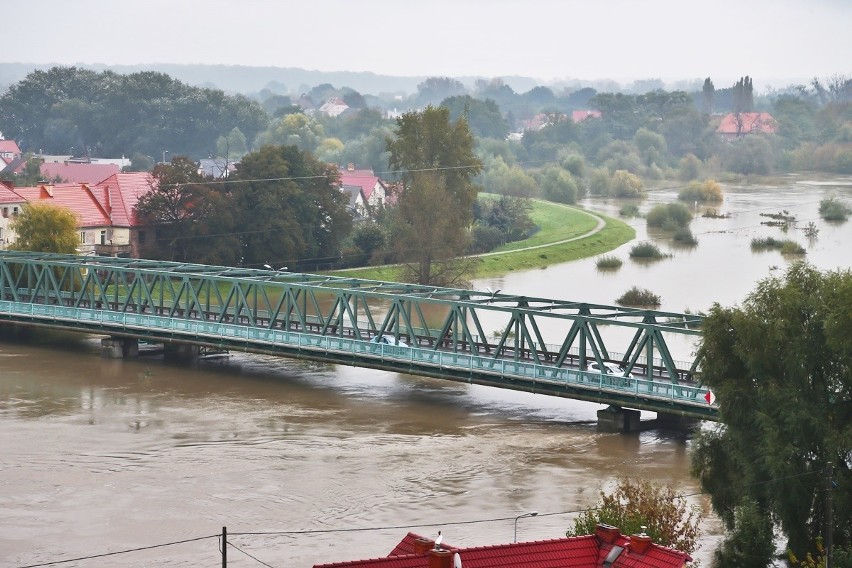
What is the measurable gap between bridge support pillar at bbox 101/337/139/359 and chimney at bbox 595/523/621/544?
117ft

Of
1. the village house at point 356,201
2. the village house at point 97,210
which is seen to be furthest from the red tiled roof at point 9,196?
the village house at point 356,201

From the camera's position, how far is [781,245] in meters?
98.6

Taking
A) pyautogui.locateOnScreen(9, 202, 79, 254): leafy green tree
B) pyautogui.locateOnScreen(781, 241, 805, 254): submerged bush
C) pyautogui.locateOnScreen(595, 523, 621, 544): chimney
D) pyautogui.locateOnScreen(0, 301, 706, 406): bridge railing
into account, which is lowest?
pyautogui.locateOnScreen(0, 301, 706, 406): bridge railing

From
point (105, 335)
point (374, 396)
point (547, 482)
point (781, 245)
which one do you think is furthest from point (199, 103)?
point (547, 482)

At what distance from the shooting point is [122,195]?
279 feet

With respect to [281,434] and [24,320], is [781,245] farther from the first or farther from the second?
[281,434]

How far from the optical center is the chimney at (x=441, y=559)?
23.8 m

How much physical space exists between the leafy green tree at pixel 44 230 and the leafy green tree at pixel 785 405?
45.5 m

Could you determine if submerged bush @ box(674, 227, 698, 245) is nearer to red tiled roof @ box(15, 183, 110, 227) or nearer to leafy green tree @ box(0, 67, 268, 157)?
red tiled roof @ box(15, 183, 110, 227)

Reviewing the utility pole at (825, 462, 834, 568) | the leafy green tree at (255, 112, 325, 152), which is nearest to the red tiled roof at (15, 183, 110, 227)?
the utility pole at (825, 462, 834, 568)

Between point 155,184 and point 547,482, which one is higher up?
point 155,184

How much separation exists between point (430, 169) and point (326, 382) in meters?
31.6

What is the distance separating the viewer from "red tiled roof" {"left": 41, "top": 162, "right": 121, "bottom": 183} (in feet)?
376

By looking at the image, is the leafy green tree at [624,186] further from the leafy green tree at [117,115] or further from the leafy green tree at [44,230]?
the leafy green tree at [44,230]
